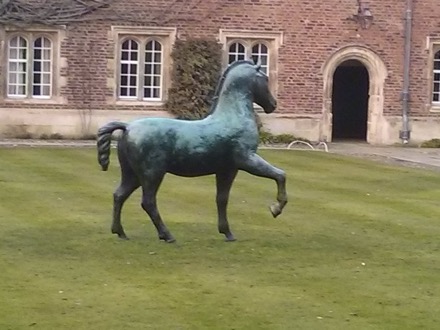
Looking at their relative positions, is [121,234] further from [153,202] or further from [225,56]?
[225,56]

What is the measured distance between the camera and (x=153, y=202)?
35.3 feet

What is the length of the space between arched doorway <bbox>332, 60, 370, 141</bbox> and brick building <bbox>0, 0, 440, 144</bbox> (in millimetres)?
1837

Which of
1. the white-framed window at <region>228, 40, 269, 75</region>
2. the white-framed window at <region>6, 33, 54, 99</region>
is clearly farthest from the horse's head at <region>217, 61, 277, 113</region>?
the white-framed window at <region>228, 40, 269, 75</region>

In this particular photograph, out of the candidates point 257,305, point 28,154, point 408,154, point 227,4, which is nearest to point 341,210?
point 257,305

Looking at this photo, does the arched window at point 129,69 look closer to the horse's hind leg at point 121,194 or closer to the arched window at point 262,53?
the arched window at point 262,53

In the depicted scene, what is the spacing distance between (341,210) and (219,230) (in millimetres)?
3130

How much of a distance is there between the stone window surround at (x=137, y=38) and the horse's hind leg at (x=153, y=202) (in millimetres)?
16845

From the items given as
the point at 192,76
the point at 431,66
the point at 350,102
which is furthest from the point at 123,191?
the point at 350,102

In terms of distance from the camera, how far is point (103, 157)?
10.7 meters

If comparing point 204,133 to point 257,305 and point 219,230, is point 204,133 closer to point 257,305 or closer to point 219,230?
point 219,230

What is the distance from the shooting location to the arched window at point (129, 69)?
2775 cm

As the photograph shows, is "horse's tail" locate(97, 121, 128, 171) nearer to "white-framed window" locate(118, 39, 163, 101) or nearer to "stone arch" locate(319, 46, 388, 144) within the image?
"white-framed window" locate(118, 39, 163, 101)

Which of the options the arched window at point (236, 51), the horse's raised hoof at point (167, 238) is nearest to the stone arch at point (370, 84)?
the arched window at point (236, 51)

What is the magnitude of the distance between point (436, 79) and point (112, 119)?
881cm
